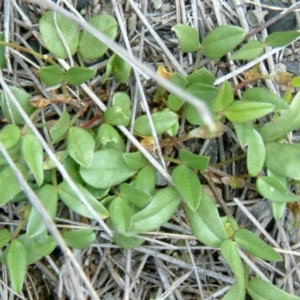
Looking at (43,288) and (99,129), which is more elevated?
(99,129)

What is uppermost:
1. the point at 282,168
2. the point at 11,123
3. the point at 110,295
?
the point at 11,123

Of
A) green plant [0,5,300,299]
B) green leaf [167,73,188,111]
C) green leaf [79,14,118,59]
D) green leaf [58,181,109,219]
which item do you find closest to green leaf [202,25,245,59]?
green plant [0,5,300,299]

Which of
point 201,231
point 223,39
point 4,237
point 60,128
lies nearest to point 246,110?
point 223,39

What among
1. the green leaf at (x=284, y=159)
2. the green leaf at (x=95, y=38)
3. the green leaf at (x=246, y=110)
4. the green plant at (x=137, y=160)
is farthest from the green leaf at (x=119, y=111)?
the green leaf at (x=284, y=159)

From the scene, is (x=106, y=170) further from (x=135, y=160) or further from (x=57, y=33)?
(x=57, y=33)

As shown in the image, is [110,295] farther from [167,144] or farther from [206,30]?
[206,30]

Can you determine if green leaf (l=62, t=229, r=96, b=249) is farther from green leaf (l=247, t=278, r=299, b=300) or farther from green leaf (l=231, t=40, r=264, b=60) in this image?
green leaf (l=231, t=40, r=264, b=60)

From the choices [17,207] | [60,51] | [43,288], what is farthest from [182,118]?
[43,288]
